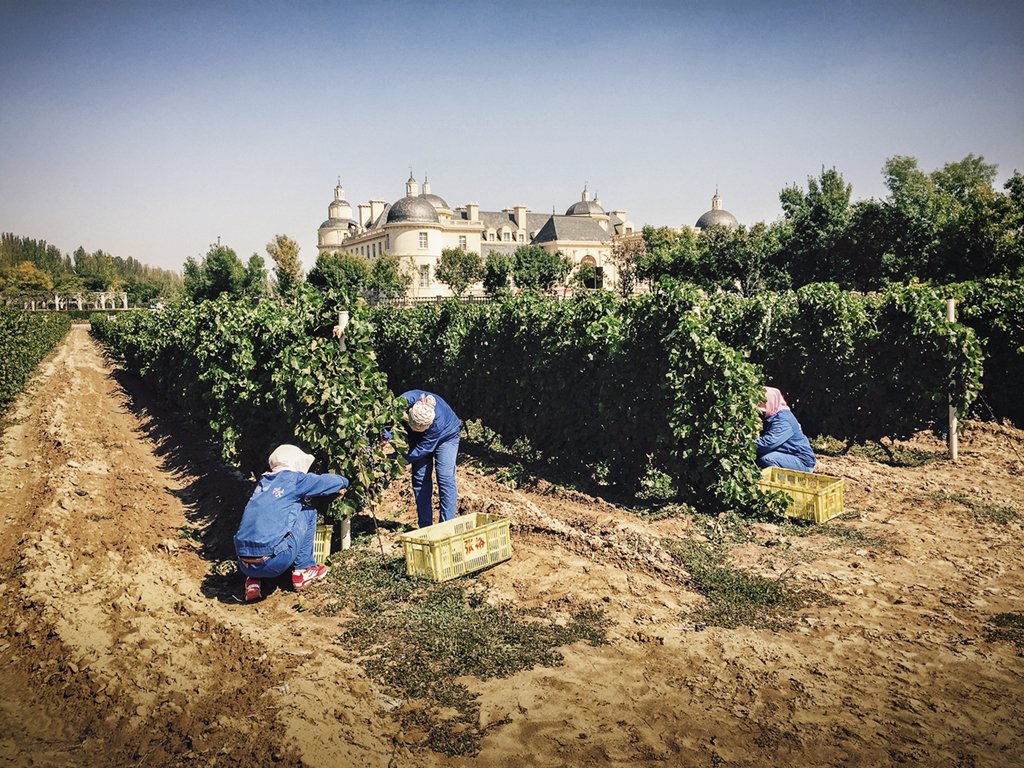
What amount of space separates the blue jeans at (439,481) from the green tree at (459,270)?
59253 millimetres

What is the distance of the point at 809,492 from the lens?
23.5 ft

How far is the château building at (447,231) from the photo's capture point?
81688mm

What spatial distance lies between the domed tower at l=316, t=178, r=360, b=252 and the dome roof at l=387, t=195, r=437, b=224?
73.8 ft

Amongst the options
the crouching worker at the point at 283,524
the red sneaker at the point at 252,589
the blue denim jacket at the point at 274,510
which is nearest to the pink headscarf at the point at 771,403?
the crouching worker at the point at 283,524

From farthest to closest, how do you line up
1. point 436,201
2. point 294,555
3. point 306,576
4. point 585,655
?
point 436,201
point 306,576
point 294,555
point 585,655

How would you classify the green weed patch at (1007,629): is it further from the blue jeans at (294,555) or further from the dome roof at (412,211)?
Result: the dome roof at (412,211)

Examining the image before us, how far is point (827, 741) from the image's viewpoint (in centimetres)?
361

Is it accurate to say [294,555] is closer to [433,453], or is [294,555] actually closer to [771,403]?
[433,453]

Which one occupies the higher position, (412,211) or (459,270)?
(412,211)

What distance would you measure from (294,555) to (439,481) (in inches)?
69.3

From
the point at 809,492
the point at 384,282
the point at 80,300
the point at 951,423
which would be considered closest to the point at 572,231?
the point at 384,282

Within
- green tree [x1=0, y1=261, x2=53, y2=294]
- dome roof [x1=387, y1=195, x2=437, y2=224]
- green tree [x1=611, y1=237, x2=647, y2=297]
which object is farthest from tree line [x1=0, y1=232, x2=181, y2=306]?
green tree [x1=611, y1=237, x2=647, y2=297]

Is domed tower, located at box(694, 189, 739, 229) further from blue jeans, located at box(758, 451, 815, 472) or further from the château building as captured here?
blue jeans, located at box(758, 451, 815, 472)

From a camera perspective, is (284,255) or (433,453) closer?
(433,453)
